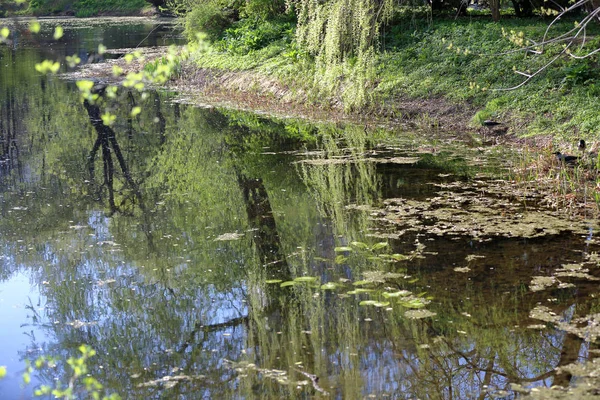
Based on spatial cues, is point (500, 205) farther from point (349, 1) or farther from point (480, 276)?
point (349, 1)

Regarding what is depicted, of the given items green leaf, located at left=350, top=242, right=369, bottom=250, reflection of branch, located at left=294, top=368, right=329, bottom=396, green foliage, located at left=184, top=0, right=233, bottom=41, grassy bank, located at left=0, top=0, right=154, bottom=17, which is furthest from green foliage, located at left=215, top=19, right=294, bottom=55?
grassy bank, located at left=0, top=0, right=154, bottom=17

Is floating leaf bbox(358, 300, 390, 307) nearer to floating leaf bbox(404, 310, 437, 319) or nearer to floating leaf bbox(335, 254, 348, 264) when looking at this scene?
floating leaf bbox(404, 310, 437, 319)

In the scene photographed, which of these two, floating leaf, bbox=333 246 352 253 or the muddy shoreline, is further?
the muddy shoreline

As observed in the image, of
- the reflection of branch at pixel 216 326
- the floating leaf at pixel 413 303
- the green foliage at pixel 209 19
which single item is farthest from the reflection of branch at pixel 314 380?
the green foliage at pixel 209 19

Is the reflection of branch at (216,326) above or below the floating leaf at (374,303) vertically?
below

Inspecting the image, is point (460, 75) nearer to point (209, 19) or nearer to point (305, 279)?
point (305, 279)

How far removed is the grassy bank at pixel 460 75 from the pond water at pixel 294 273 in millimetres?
1204

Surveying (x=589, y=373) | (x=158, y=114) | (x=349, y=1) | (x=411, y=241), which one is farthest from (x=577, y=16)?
(x=589, y=373)

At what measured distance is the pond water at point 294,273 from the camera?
5070mm

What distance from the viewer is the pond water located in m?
5.07

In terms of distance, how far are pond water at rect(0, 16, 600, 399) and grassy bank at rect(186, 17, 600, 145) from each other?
120 centimetres

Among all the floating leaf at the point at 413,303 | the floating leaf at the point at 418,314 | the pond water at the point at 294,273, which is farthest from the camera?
the floating leaf at the point at 413,303

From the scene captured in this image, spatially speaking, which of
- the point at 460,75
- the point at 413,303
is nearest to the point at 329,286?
the point at 413,303

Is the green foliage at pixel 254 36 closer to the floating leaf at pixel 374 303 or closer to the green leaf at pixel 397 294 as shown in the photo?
the green leaf at pixel 397 294
